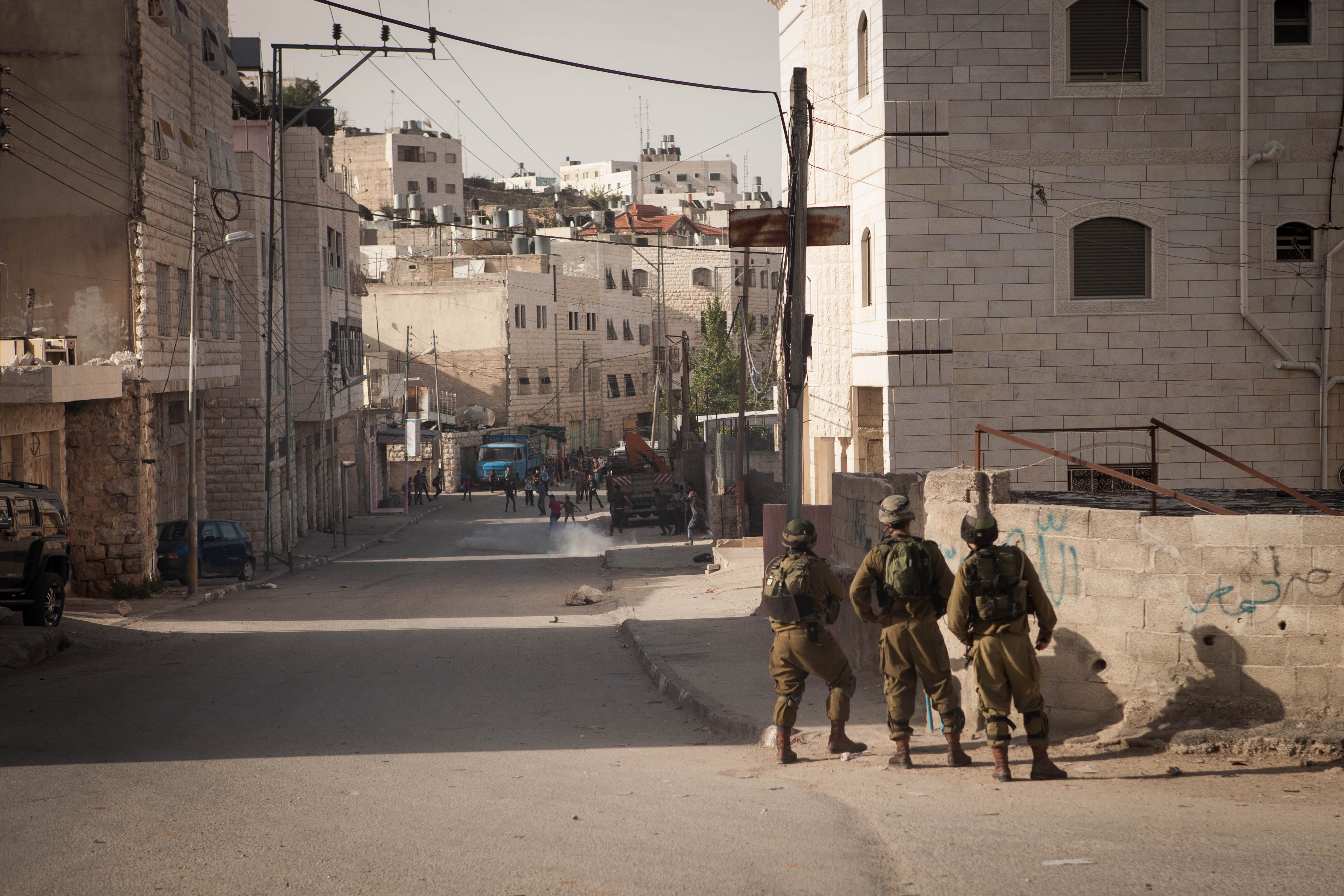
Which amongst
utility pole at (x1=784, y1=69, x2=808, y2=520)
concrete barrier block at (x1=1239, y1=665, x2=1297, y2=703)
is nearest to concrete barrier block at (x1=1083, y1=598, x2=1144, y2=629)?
concrete barrier block at (x1=1239, y1=665, x2=1297, y2=703)

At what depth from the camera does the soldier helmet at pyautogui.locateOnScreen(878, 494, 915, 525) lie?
7.43 meters

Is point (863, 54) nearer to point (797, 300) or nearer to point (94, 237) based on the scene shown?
point (797, 300)

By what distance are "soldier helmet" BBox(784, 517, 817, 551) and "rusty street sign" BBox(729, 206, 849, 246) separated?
5.61 metres

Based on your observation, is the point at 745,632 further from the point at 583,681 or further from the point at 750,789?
the point at 750,789

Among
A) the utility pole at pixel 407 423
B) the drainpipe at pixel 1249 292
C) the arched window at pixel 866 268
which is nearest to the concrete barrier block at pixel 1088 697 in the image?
the arched window at pixel 866 268

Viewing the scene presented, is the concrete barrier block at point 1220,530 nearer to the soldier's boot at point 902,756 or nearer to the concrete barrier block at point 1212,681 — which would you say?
the concrete barrier block at point 1212,681

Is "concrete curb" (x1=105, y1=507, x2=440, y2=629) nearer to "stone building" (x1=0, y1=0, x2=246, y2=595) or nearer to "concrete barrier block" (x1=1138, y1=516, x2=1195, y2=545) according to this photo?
"stone building" (x1=0, y1=0, x2=246, y2=595)

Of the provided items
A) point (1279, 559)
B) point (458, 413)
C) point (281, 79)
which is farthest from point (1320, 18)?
point (458, 413)

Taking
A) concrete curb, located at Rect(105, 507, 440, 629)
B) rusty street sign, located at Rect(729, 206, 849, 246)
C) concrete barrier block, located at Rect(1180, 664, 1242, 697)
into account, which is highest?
rusty street sign, located at Rect(729, 206, 849, 246)

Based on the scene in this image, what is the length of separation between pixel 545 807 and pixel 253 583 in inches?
805

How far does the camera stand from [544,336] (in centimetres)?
7088

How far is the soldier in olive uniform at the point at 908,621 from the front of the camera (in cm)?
730

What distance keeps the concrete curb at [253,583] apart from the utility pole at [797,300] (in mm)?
10860

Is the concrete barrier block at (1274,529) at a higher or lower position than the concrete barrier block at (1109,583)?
higher
